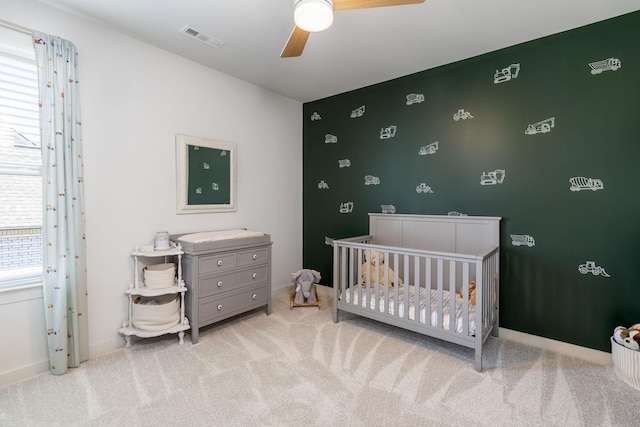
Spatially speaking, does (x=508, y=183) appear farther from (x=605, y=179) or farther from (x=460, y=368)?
(x=460, y=368)

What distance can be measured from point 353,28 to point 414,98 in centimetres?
111

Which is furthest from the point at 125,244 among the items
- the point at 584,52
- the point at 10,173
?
the point at 584,52

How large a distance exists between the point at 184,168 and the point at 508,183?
2.89 metres

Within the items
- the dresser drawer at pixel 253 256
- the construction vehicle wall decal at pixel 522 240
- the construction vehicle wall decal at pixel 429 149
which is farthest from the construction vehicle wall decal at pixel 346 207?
the construction vehicle wall decal at pixel 522 240

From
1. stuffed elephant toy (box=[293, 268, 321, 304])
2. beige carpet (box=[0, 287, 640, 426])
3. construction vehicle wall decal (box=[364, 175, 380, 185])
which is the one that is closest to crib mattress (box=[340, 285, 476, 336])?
beige carpet (box=[0, 287, 640, 426])

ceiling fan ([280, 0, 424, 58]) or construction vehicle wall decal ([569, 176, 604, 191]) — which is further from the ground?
ceiling fan ([280, 0, 424, 58])

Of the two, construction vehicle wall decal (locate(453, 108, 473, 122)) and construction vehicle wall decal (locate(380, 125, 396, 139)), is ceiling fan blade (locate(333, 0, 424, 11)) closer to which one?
construction vehicle wall decal (locate(453, 108, 473, 122))

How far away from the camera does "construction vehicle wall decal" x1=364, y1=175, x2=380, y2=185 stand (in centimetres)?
338

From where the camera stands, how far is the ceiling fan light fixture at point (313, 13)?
1.41 meters

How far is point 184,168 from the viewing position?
2.77m

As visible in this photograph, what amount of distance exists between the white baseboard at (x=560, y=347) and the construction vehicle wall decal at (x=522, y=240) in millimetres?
759

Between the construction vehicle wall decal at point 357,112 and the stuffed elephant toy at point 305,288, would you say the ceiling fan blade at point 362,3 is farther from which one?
the stuffed elephant toy at point 305,288

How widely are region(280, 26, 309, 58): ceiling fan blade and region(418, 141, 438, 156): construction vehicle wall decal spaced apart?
1.65m

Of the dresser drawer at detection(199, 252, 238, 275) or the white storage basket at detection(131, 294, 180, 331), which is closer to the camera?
the white storage basket at detection(131, 294, 180, 331)
